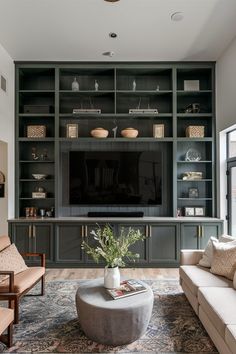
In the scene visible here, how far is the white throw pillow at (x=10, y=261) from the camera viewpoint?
311cm

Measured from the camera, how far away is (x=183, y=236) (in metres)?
4.78

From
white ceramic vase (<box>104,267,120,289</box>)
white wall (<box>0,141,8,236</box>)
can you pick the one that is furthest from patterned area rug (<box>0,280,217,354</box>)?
white wall (<box>0,141,8,236</box>)

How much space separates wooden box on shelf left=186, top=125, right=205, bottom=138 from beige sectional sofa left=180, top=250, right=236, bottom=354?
Answer: 2.26 metres

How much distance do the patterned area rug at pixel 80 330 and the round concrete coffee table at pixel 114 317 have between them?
115 mm

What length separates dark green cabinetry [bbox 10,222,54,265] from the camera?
479 cm

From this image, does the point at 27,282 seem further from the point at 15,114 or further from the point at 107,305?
the point at 15,114

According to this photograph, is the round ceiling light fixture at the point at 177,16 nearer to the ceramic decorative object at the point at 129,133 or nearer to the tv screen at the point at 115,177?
the ceramic decorative object at the point at 129,133

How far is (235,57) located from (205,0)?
1188 mm

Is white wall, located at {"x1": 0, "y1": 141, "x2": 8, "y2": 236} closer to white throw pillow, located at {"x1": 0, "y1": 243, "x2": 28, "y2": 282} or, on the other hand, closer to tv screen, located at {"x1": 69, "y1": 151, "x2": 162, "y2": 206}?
tv screen, located at {"x1": 69, "y1": 151, "x2": 162, "y2": 206}

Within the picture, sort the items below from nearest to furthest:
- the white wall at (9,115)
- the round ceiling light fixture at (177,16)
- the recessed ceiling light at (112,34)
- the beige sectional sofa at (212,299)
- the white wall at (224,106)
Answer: the beige sectional sofa at (212,299)
the round ceiling light fixture at (177,16)
the recessed ceiling light at (112,34)
the white wall at (224,106)
the white wall at (9,115)

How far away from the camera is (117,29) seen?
3.97 meters

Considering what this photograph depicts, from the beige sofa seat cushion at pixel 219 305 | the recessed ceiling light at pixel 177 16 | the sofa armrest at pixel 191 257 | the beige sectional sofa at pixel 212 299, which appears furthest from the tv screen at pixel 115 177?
the beige sofa seat cushion at pixel 219 305

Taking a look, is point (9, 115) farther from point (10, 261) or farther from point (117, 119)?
point (10, 261)

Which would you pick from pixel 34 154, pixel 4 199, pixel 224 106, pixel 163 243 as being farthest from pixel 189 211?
pixel 4 199
